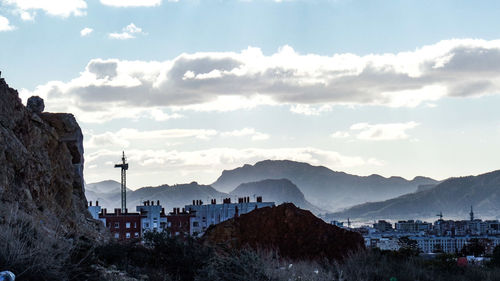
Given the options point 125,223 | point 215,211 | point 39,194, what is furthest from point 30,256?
point 215,211

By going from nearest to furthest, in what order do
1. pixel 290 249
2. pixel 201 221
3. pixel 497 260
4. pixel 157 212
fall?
pixel 290 249 < pixel 497 260 < pixel 157 212 < pixel 201 221

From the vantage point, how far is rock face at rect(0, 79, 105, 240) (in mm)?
21358

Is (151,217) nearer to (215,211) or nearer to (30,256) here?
(215,211)

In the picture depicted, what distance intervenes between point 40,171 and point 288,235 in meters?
8.73

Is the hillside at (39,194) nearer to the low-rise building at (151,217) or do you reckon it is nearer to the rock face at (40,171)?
the rock face at (40,171)

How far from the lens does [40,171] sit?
25.1 meters

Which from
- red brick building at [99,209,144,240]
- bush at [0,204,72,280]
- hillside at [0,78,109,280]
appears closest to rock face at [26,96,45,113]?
hillside at [0,78,109,280]

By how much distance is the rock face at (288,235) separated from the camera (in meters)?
23.7

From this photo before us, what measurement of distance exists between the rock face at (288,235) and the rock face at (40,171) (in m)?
4.64

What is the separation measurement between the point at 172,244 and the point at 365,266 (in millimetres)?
5547

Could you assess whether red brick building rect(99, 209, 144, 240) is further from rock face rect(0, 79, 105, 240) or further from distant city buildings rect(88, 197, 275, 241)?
rock face rect(0, 79, 105, 240)

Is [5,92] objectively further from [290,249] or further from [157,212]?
[157,212]

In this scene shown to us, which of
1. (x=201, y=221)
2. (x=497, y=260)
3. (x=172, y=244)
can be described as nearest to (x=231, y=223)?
(x=172, y=244)

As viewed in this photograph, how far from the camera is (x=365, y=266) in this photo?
68.3ft
